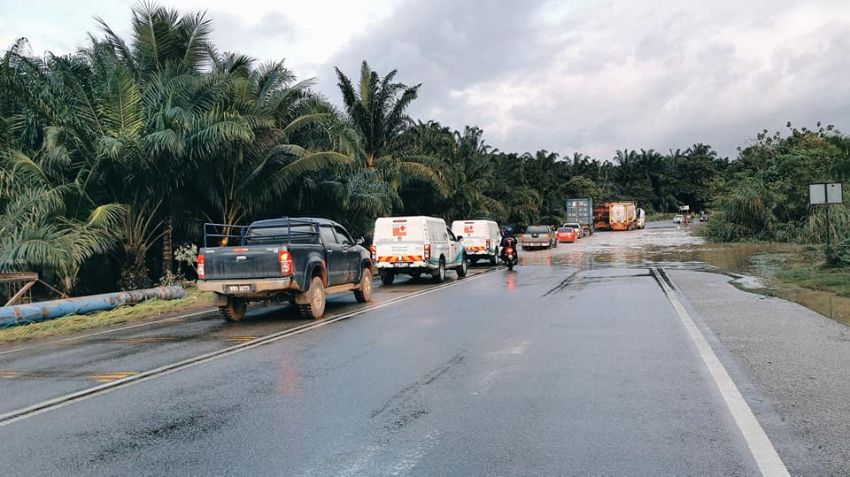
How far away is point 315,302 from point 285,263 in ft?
3.92

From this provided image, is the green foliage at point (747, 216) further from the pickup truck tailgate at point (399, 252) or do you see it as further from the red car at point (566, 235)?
the pickup truck tailgate at point (399, 252)

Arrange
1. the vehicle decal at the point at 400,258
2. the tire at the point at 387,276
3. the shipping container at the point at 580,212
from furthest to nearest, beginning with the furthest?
the shipping container at the point at 580,212, the tire at the point at 387,276, the vehicle decal at the point at 400,258

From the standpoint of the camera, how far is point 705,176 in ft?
405

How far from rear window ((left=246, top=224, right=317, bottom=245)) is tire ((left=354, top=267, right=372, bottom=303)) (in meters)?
1.97

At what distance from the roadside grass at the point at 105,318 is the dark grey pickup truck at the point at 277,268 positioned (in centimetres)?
270

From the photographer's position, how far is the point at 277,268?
1213 centimetres

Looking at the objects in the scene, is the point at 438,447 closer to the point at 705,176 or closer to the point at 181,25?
the point at 181,25

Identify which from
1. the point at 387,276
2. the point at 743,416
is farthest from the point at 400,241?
the point at 743,416

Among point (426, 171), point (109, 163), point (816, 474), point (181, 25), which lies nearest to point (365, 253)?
point (109, 163)

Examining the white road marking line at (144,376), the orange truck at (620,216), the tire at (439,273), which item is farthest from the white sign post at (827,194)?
the orange truck at (620,216)

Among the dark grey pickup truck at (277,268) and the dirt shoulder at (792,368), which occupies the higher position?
the dark grey pickup truck at (277,268)

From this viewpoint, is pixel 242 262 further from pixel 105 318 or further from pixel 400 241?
pixel 400 241

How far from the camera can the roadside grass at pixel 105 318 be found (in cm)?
1216

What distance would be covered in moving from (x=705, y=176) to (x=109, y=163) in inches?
4801
